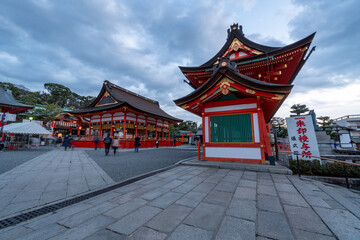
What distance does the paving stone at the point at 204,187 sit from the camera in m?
3.20

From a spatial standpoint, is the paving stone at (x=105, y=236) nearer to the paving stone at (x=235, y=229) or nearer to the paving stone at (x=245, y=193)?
the paving stone at (x=235, y=229)

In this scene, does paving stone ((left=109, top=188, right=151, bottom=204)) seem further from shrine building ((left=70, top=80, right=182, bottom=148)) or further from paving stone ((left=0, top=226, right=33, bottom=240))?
shrine building ((left=70, top=80, right=182, bottom=148))

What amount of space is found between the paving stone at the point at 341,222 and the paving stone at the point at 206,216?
4.50ft

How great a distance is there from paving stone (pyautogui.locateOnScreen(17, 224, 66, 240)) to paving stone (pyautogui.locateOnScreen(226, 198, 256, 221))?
2.32 m

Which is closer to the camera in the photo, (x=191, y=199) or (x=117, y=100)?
(x=191, y=199)

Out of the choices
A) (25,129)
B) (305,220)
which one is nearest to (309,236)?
(305,220)

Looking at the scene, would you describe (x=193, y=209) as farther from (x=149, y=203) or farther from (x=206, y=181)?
(x=206, y=181)

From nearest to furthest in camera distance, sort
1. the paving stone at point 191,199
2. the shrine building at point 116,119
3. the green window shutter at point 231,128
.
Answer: the paving stone at point 191,199 < the green window shutter at point 231,128 < the shrine building at point 116,119

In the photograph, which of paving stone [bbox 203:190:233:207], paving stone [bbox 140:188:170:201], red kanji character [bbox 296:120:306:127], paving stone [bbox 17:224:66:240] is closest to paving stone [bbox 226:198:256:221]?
paving stone [bbox 203:190:233:207]

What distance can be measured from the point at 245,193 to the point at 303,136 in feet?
17.2

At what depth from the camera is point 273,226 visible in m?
1.82

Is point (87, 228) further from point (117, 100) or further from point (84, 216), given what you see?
point (117, 100)

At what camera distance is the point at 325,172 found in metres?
5.18

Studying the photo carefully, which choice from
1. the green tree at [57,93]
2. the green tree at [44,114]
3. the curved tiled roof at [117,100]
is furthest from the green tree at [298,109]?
the green tree at [57,93]
